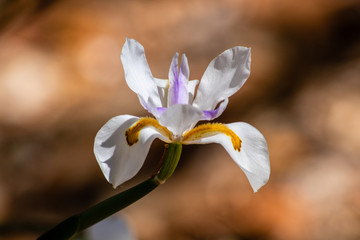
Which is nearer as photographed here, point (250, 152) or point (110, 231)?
point (250, 152)

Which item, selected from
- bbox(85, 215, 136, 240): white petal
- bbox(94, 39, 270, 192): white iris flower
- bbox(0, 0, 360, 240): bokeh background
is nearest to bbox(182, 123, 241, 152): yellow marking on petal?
bbox(94, 39, 270, 192): white iris flower

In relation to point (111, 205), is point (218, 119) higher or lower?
lower

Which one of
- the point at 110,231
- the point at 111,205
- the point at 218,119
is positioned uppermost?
the point at 111,205

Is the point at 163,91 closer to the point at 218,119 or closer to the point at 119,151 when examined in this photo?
the point at 119,151

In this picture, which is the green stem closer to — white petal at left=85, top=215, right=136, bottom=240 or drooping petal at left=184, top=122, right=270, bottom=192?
drooping petal at left=184, top=122, right=270, bottom=192

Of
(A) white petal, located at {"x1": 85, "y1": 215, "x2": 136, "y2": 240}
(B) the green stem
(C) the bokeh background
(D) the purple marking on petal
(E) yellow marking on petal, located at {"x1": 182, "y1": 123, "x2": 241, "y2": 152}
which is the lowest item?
(C) the bokeh background

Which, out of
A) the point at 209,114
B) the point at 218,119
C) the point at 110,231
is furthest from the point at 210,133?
the point at 218,119

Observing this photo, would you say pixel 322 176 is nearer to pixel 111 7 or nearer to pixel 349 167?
pixel 349 167
